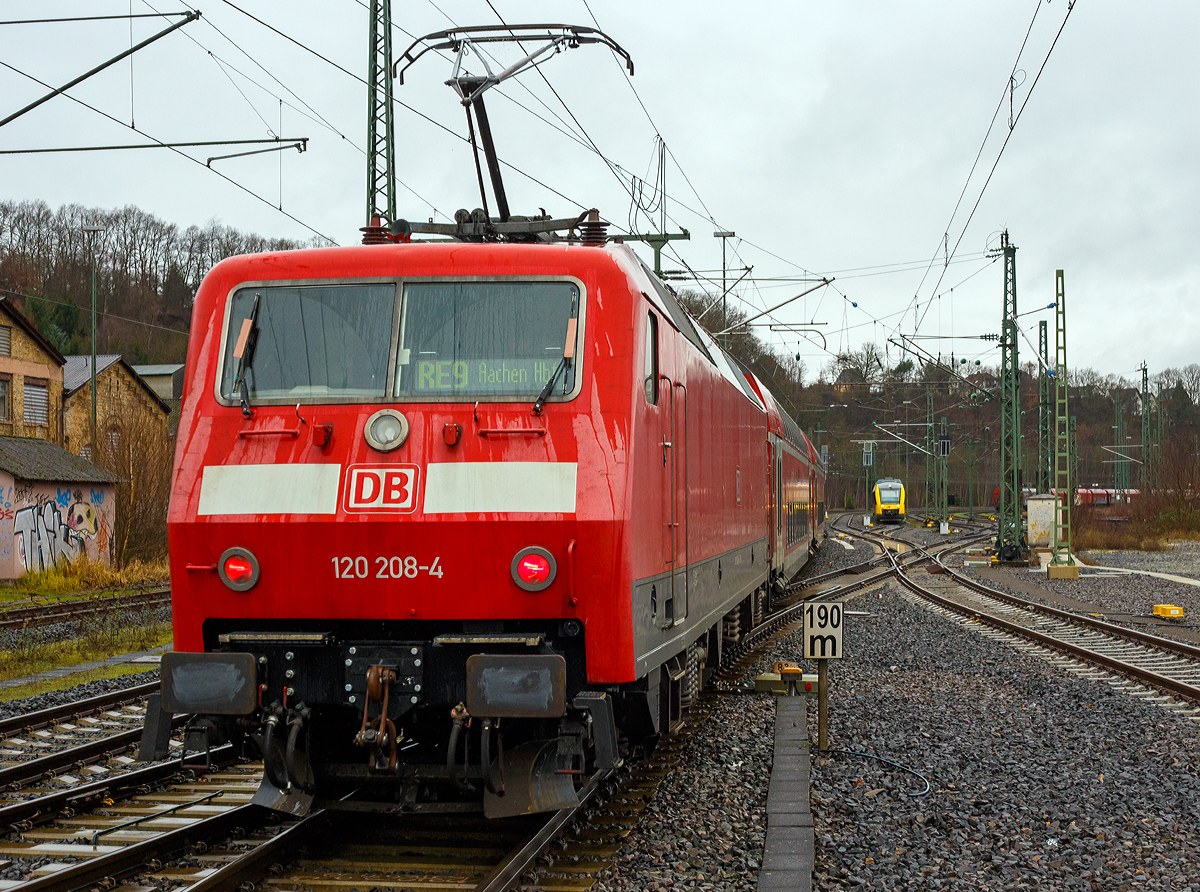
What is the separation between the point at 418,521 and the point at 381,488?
0.84ft

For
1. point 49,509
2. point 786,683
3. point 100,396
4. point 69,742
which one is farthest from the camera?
point 100,396

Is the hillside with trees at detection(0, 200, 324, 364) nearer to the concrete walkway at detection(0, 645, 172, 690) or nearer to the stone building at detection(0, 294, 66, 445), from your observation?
the stone building at detection(0, 294, 66, 445)

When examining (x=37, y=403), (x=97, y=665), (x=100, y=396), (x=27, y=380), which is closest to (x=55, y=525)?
(x=27, y=380)

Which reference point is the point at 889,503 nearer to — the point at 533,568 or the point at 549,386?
the point at 549,386

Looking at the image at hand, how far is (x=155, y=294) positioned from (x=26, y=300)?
7.06 meters

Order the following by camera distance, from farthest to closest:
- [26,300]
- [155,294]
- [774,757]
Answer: [155,294], [26,300], [774,757]

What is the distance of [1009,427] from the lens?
106ft

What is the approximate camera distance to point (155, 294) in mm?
56562

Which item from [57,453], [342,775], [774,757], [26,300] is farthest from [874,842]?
[26,300]

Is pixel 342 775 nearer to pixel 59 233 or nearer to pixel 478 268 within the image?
pixel 478 268

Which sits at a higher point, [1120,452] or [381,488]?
[1120,452]

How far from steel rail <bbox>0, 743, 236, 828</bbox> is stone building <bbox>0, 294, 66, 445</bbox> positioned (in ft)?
94.0

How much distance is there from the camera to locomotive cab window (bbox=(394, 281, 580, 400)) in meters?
5.57

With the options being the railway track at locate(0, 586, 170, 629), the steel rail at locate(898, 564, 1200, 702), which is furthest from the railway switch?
the railway track at locate(0, 586, 170, 629)
